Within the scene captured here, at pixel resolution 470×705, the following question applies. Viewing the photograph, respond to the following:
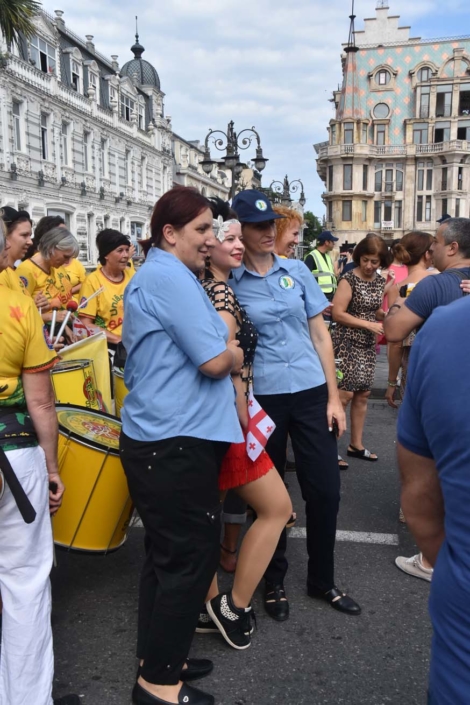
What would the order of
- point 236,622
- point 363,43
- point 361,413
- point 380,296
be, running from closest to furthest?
point 236,622 → point 380,296 → point 361,413 → point 363,43

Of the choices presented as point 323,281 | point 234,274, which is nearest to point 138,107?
point 323,281

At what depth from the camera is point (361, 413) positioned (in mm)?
5410

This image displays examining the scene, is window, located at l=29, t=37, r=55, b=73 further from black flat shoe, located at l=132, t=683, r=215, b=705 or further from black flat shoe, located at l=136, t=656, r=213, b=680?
black flat shoe, located at l=132, t=683, r=215, b=705

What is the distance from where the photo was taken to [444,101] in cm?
6006

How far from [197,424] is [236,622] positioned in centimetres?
116

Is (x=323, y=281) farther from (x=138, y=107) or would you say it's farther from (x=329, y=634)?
(x=138, y=107)

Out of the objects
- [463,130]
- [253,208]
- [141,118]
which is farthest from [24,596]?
[463,130]

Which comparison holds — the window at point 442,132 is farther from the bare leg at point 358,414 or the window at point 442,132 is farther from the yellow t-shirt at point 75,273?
the bare leg at point 358,414

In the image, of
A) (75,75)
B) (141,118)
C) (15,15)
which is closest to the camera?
(15,15)

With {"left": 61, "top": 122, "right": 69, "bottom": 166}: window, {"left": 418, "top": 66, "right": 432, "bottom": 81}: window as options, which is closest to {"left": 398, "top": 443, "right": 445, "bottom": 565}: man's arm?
{"left": 61, "top": 122, "right": 69, "bottom": 166}: window

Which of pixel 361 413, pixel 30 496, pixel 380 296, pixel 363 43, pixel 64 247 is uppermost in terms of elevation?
pixel 363 43

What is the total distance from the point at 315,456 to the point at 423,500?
5.50 feet

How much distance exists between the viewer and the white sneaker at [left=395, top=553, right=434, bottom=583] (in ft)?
11.2

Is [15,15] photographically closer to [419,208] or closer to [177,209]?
[177,209]
